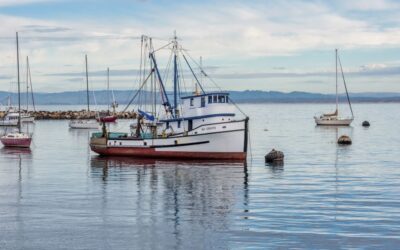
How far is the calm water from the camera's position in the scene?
25609mm

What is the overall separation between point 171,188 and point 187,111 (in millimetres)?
19918

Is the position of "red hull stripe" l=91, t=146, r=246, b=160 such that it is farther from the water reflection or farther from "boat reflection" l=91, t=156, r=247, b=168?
the water reflection

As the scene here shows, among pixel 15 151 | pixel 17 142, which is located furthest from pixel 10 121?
pixel 15 151

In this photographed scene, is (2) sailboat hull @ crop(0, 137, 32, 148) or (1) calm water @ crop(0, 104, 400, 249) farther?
(2) sailboat hull @ crop(0, 137, 32, 148)

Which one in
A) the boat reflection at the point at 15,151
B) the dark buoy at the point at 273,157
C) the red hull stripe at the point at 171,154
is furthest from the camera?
the boat reflection at the point at 15,151

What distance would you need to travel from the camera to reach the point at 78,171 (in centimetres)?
5209

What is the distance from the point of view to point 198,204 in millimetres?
34500

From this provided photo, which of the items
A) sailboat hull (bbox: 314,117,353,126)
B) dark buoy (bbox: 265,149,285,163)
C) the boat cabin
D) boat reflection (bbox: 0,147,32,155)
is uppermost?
the boat cabin

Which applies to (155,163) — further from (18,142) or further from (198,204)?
(18,142)

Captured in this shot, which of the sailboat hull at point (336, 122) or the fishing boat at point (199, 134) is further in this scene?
the sailboat hull at point (336, 122)

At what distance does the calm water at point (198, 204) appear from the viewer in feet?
84.0

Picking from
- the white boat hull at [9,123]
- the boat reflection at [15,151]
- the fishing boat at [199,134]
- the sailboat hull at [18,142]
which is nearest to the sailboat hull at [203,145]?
the fishing boat at [199,134]

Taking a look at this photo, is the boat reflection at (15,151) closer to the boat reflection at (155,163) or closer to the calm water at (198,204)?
the calm water at (198,204)

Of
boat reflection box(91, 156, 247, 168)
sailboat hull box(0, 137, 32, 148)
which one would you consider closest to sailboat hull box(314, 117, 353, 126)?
sailboat hull box(0, 137, 32, 148)
